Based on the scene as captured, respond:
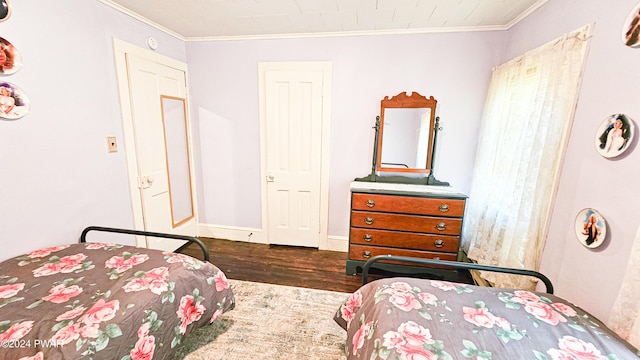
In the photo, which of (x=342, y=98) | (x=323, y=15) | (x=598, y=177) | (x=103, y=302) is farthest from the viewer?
(x=342, y=98)

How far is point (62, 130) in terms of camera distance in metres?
1.75

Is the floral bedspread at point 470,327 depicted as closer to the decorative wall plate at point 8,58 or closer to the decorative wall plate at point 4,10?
the decorative wall plate at point 8,58

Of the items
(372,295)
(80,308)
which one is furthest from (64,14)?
(372,295)

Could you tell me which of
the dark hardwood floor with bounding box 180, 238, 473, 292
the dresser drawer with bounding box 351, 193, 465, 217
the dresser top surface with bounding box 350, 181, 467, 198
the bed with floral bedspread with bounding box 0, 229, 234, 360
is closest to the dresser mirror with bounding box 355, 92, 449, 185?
the dresser top surface with bounding box 350, 181, 467, 198

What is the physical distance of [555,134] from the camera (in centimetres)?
156

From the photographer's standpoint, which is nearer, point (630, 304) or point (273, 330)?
point (630, 304)

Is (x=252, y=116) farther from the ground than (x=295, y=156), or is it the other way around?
(x=252, y=116)

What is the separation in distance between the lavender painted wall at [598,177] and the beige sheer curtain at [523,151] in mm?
69

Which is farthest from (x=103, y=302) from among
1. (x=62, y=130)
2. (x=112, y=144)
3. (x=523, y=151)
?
(x=523, y=151)

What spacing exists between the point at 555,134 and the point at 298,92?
2324 mm

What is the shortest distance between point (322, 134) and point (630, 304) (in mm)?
2513

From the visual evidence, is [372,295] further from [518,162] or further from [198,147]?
[198,147]

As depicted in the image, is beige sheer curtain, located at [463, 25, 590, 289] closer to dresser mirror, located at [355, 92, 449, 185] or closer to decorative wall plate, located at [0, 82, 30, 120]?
dresser mirror, located at [355, 92, 449, 185]

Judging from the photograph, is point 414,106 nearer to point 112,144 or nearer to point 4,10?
point 112,144
